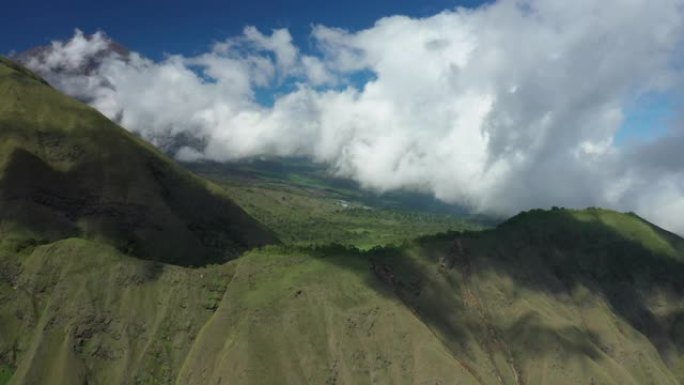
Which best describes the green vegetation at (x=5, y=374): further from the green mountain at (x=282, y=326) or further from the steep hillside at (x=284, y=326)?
the steep hillside at (x=284, y=326)

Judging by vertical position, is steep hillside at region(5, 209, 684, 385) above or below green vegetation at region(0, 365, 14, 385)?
above

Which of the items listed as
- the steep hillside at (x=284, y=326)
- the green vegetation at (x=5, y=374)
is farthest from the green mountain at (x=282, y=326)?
the green vegetation at (x=5, y=374)

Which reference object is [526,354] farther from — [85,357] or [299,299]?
[85,357]

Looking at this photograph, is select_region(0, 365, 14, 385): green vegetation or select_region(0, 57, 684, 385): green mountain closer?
select_region(0, 57, 684, 385): green mountain

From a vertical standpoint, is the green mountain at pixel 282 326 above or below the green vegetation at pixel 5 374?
above

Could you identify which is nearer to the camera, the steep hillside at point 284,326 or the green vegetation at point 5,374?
the steep hillside at point 284,326

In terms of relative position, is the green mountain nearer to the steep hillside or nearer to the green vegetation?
the steep hillside

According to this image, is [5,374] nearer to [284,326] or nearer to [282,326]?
[282,326]

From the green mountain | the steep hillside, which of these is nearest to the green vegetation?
the green mountain

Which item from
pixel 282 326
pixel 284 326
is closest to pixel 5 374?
pixel 282 326

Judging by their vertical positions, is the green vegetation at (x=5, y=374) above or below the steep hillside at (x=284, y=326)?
below

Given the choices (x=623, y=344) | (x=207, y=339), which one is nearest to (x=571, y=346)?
(x=623, y=344)
